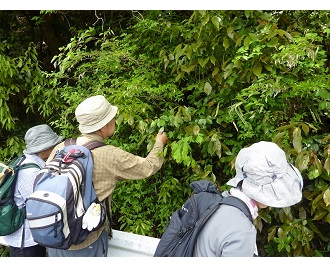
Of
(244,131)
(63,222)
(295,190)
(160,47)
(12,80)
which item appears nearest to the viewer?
(295,190)

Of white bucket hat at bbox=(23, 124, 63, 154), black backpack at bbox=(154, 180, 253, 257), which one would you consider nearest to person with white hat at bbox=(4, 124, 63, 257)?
white bucket hat at bbox=(23, 124, 63, 154)

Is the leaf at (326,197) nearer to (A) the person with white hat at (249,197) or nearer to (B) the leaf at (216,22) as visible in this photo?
(A) the person with white hat at (249,197)

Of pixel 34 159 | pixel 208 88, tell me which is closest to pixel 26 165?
pixel 34 159

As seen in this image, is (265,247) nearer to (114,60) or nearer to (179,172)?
(179,172)

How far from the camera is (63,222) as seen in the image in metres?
1.92

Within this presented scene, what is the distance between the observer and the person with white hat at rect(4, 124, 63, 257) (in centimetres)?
240

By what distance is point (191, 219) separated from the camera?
1.57 m

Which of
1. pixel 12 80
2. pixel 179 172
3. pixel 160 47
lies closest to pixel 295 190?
pixel 179 172

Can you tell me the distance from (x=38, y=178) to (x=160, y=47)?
5.10ft

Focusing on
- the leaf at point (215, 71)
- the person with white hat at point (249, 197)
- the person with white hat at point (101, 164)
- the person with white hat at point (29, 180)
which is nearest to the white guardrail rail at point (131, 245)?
the person with white hat at point (101, 164)

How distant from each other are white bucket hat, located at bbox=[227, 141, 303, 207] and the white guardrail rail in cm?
83

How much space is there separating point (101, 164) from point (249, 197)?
826mm

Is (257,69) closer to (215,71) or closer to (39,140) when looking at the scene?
(215,71)

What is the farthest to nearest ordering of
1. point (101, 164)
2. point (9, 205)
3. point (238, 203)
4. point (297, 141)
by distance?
point (9, 205) < point (297, 141) < point (101, 164) < point (238, 203)
